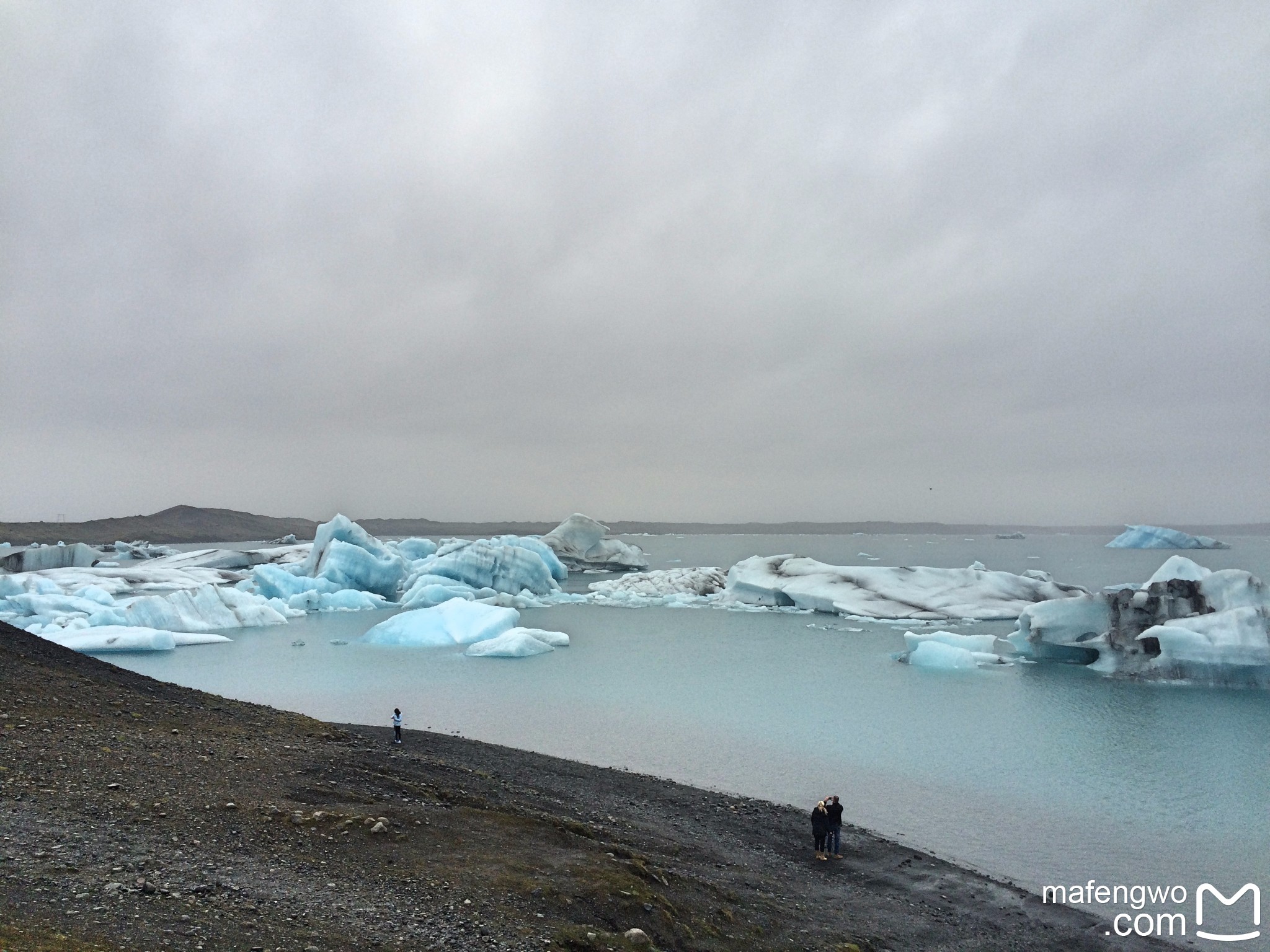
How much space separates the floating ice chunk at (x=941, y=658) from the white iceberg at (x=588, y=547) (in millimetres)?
34736

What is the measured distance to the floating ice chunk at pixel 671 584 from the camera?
3841 cm

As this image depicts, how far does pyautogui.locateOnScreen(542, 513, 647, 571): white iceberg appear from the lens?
2157 inches

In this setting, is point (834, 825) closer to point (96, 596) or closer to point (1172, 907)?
point (1172, 907)

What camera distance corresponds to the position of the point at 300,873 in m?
5.15

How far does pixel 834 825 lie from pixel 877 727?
21.7ft

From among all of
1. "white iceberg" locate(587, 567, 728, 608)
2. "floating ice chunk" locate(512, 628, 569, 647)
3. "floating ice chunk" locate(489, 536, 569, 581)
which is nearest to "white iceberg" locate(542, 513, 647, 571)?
"floating ice chunk" locate(489, 536, 569, 581)

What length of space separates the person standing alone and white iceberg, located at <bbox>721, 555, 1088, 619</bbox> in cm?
2144

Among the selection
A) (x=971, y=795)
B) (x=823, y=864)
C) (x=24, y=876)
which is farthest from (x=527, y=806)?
(x=971, y=795)

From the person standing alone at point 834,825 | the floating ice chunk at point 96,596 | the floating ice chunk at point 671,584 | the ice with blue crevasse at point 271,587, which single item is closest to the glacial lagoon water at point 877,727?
the person standing alone at point 834,825

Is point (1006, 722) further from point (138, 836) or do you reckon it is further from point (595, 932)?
point (138, 836)

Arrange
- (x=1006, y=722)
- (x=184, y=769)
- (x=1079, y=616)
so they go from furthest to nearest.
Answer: (x=1079, y=616) → (x=1006, y=722) → (x=184, y=769)

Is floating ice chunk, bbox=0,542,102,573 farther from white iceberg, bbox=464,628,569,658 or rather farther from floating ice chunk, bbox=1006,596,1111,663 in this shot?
floating ice chunk, bbox=1006,596,1111,663

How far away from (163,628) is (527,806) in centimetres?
2199

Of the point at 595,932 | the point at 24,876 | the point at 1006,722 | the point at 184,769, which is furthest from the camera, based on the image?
the point at 1006,722
